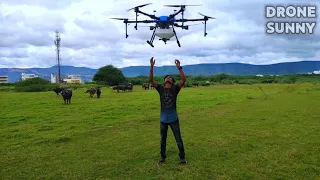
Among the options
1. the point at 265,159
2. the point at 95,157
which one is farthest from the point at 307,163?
the point at 95,157

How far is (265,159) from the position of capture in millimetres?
8672

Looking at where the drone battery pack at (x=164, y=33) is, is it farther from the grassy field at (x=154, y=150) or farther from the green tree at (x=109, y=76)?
the green tree at (x=109, y=76)

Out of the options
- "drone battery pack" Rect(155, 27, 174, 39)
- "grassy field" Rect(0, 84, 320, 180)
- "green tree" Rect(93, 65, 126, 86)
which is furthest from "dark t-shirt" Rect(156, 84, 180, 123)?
"green tree" Rect(93, 65, 126, 86)

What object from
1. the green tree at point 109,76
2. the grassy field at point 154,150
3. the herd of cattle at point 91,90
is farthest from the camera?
the green tree at point 109,76

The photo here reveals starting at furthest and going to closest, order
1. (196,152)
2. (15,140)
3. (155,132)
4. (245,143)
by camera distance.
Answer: (155,132) → (15,140) → (245,143) → (196,152)

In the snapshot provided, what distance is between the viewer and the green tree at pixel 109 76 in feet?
278

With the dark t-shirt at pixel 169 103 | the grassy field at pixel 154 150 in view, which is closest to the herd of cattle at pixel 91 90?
the grassy field at pixel 154 150

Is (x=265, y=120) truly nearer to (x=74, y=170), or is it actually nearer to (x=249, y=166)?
(x=249, y=166)

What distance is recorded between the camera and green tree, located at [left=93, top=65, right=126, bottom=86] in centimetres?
→ 8481

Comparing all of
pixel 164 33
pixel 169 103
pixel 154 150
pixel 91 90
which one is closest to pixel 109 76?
pixel 91 90

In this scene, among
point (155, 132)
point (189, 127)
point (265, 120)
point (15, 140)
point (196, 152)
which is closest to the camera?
point (196, 152)

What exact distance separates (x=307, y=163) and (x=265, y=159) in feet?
3.60

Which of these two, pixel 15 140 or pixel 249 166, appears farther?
pixel 15 140

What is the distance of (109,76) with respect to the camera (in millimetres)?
84500
